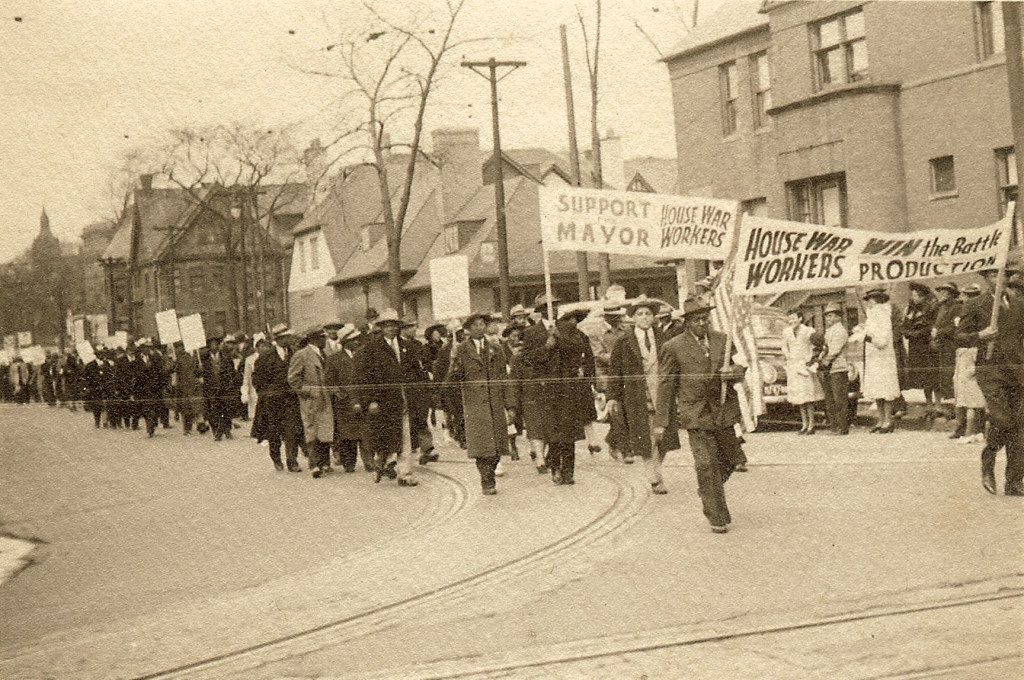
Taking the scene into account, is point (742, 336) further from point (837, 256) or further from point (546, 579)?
point (546, 579)

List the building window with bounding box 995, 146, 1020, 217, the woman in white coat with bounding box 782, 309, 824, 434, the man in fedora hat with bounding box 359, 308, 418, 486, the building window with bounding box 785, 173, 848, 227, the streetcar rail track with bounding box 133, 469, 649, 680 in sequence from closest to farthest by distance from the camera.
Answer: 1. the streetcar rail track with bounding box 133, 469, 649, 680
2. the man in fedora hat with bounding box 359, 308, 418, 486
3. the woman in white coat with bounding box 782, 309, 824, 434
4. the building window with bounding box 995, 146, 1020, 217
5. the building window with bounding box 785, 173, 848, 227

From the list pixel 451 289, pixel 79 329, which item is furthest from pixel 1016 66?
pixel 79 329

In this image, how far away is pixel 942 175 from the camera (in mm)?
23375

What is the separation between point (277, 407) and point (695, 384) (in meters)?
7.58

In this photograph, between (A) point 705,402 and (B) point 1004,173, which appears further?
(B) point 1004,173

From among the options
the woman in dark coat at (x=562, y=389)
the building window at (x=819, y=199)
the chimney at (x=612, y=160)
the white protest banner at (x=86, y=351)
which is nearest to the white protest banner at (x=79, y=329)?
the white protest banner at (x=86, y=351)

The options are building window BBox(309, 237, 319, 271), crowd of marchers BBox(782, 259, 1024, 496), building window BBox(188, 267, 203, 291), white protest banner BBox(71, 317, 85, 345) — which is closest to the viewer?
crowd of marchers BBox(782, 259, 1024, 496)

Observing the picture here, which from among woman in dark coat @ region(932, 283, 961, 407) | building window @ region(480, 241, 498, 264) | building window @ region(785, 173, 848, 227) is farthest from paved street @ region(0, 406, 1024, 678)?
building window @ region(480, 241, 498, 264)

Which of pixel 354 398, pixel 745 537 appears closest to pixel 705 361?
pixel 745 537

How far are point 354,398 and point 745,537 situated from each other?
21.1 ft

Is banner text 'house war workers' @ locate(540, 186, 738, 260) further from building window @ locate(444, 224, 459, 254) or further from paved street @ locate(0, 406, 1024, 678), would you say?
building window @ locate(444, 224, 459, 254)

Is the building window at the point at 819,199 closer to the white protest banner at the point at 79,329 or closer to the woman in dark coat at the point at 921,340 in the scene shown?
the woman in dark coat at the point at 921,340

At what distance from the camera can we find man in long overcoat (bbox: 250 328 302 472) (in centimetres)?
1554

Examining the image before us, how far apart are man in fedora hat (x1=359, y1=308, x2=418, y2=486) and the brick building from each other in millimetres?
13033
